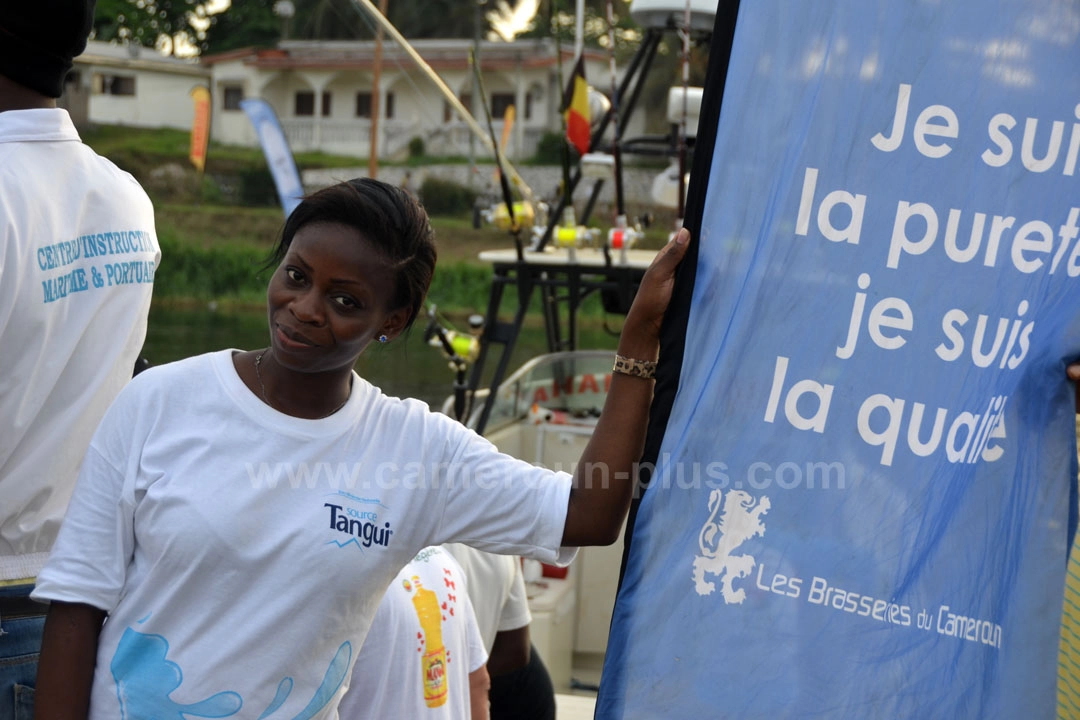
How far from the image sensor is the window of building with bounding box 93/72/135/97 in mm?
39125

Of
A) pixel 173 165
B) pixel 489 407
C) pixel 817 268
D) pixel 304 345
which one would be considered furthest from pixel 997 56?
pixel 173 165

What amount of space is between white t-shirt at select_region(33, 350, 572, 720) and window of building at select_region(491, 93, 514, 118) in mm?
37811

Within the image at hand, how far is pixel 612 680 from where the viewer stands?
1997mm

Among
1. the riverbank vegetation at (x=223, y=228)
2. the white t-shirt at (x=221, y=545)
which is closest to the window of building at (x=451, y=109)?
the riverbank vegetation at (x=223, y=228)

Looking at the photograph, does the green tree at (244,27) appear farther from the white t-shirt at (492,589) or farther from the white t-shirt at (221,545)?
the white t-shirt at (221,545)

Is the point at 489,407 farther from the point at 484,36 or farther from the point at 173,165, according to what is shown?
the point at 484,36

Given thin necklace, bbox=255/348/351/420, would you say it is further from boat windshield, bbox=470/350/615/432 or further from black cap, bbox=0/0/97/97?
boat windshield, bbox=470/350/615/432

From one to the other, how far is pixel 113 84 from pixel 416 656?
133ft

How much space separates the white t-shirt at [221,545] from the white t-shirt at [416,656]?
0.83 feet

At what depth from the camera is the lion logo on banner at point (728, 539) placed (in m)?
1.95

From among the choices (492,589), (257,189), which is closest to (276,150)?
(492,589)

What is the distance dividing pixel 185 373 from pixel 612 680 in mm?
785

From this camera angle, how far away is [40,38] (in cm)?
200

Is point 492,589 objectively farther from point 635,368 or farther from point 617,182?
point 617,182
